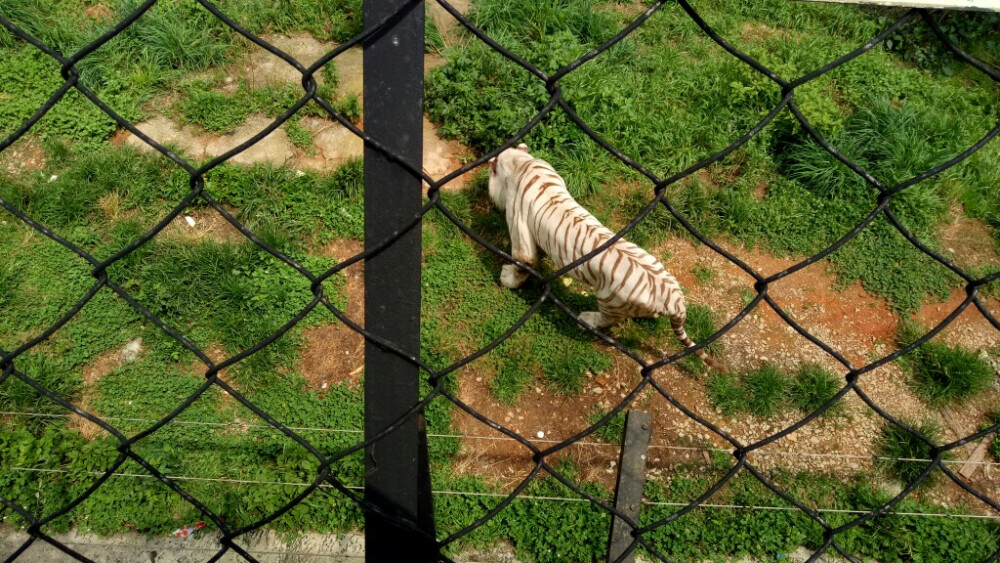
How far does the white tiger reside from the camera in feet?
13.8

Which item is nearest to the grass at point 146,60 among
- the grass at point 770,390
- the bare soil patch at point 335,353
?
the bare soil patch at point 335,353

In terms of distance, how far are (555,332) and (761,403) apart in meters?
1.20

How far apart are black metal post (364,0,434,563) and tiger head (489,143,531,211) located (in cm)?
311

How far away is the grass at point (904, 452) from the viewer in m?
4.16

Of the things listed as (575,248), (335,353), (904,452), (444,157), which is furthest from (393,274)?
(444,157)

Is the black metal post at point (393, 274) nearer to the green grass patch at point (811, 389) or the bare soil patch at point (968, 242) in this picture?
the green grass patch at point (811, 389)

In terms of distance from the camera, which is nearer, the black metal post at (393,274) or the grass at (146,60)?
the black metal post at (393,274)

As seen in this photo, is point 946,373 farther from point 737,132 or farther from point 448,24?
point 448,24

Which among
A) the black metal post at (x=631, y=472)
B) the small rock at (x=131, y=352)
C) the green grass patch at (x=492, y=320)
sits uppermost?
the black metal post at (x=631, y=472)

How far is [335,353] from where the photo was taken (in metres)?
4.48

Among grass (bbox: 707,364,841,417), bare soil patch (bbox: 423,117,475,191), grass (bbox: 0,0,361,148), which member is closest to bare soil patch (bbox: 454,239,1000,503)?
grass (bbox: 707,364,841,417)

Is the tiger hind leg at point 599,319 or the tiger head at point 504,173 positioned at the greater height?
the tiger head at point 504,173

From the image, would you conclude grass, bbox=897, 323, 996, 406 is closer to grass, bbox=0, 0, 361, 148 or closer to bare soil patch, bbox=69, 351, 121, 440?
grass, bbox=0, 0, 361, 148

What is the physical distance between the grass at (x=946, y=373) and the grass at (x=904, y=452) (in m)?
0.23
